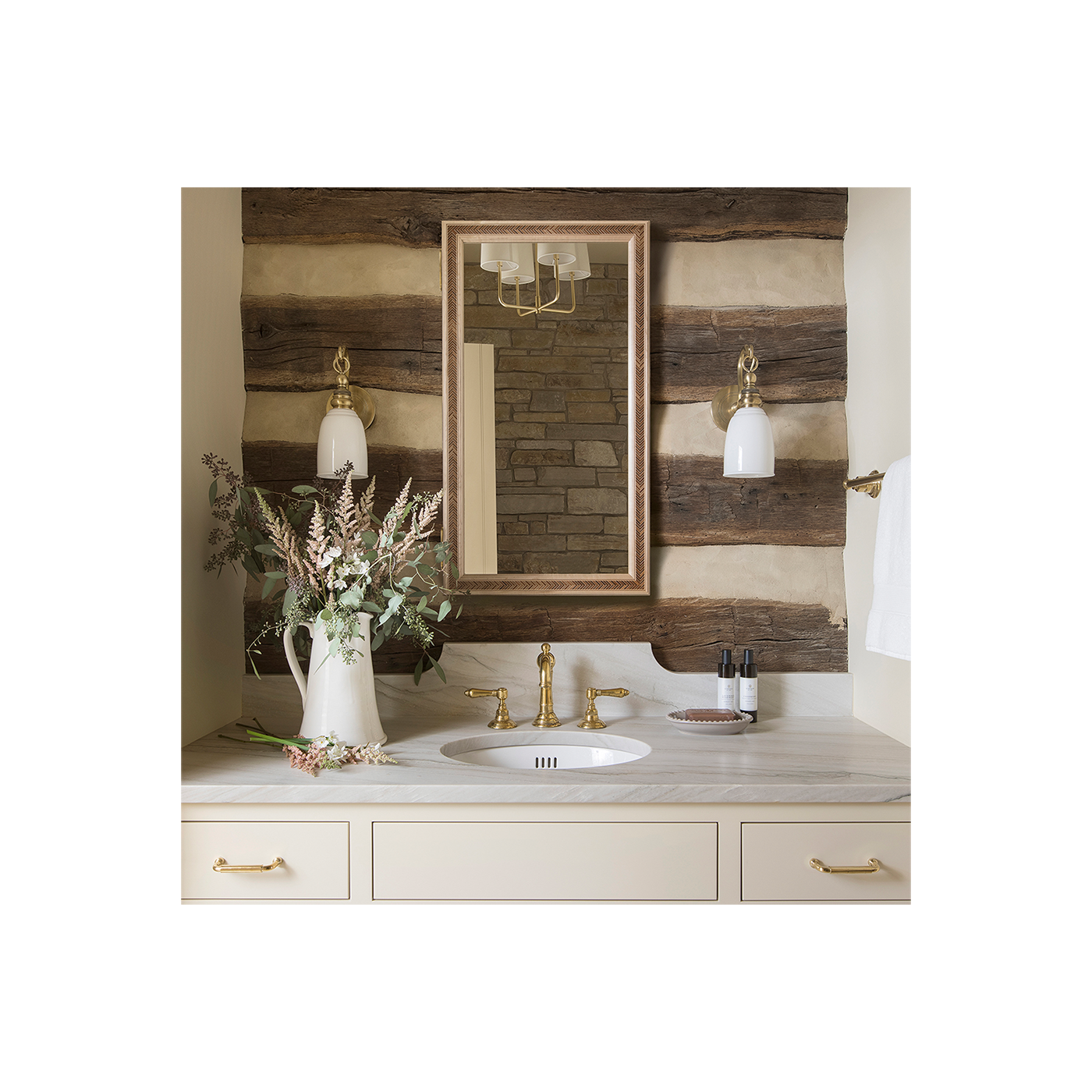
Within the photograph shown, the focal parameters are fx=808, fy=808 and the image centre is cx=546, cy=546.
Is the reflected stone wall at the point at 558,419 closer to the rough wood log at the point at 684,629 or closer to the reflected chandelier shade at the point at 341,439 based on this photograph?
the rough wood log at the point at 684,629

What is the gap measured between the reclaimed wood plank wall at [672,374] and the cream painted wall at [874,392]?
0.05 meters

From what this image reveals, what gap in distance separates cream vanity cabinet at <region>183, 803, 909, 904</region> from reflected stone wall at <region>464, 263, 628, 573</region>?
726 mm

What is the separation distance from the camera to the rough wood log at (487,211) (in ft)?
6.64

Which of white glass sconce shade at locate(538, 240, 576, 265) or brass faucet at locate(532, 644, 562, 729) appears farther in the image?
white glass sconce shade at locate(538, 240, 576, 265)

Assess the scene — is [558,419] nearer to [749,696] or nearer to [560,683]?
[560,683]

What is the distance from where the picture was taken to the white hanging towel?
1633 mm

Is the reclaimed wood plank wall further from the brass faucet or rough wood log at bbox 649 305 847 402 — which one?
the brass faucet

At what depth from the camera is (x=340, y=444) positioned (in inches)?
76.0

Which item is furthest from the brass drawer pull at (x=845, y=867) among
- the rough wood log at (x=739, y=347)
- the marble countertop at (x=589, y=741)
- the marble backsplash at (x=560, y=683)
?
the rough wood log at (x=739, y=347)

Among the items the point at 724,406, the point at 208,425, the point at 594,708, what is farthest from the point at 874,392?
the point at 208,425

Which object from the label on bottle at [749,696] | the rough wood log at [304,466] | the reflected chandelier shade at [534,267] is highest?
the reflected chandelier shade at [534,267]

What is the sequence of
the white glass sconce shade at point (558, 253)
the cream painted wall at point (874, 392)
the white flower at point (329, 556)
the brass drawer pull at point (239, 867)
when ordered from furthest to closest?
the white glass sconce shade at point (558, 253) < the cream painted wall at point (874, 392) < the white flower at point (329, 556) < the brass drawer pull at point (239, 867)

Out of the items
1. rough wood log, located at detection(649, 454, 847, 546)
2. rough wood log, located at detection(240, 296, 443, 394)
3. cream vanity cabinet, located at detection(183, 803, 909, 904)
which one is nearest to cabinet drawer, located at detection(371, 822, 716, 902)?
cream vanity cabinet, located at detection(183, 803, 909, 904)
